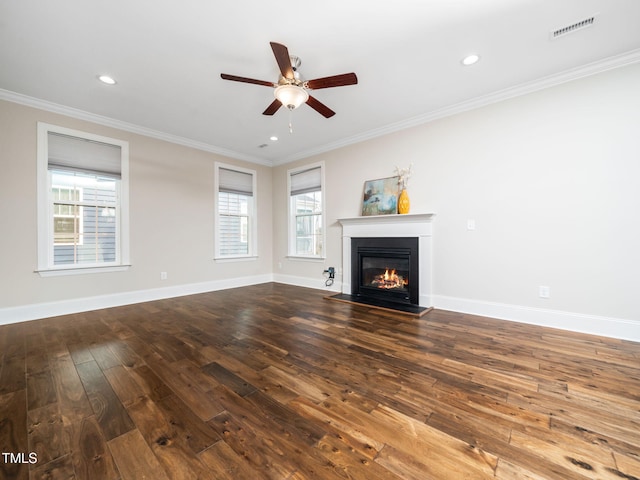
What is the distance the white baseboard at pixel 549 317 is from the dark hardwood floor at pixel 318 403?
229 millimetres

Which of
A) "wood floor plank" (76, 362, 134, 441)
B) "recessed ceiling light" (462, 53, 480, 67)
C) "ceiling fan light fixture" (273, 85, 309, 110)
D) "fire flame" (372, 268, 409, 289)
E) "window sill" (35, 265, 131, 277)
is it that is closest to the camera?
"wood floor plank" (76, 362, 134, 441)

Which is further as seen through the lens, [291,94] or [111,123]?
[111,123]

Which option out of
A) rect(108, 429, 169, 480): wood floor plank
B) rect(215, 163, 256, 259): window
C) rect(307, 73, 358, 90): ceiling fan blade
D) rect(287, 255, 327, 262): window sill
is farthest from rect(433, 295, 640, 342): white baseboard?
rect(215, 163, 256, 259): window

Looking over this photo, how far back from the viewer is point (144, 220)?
13.7 ft

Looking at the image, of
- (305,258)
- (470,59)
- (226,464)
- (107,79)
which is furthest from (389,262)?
(107,79)

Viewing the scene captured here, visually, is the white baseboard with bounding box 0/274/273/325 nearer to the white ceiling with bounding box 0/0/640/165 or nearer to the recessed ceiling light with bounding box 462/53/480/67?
the white ceiling with bounding box 0/0/640/165

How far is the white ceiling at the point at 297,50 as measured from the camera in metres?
2.04

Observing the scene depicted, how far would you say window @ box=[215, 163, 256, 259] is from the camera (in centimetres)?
518

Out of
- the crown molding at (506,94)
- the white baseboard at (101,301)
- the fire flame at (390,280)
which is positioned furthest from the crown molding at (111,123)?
the fire flame at (390,280)

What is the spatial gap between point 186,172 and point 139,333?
9.62 ft

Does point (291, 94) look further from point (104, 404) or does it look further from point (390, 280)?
point (390, 280)

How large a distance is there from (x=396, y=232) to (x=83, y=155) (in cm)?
458

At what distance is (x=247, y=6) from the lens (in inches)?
78.5

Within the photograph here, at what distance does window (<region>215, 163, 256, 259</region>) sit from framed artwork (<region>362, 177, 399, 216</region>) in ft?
8.46
